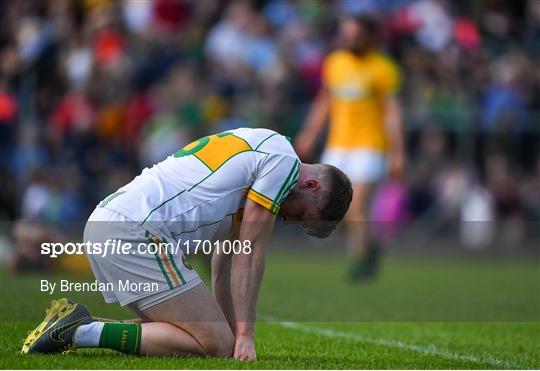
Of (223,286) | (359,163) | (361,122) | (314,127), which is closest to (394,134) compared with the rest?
(361,122)

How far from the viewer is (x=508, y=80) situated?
1998 centimetres

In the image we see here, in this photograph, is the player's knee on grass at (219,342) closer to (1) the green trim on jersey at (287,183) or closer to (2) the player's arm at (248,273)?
(2) the player's arm at (248,273)

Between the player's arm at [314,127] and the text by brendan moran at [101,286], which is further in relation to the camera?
the player's arm at [314,127]

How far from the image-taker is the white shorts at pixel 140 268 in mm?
6328

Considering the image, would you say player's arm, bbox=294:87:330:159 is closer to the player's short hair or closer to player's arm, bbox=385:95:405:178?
player's arm, bbox=385:95:405:178

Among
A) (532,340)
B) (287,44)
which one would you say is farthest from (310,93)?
(532,340)

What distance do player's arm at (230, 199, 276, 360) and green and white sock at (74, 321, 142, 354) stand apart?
570 millimetres

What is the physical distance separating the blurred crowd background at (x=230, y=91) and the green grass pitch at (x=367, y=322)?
3293 millimetres

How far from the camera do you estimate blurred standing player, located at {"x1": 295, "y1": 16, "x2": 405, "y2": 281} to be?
13.6 meters

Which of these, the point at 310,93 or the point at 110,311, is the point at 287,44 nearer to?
the point at 310,93

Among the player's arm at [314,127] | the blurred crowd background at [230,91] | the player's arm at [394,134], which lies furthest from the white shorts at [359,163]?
the blurred crowd background at [230,91]

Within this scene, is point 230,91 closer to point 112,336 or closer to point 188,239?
point 188,239

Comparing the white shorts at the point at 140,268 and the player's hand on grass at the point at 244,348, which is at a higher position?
the white shorts at the point at 140,268

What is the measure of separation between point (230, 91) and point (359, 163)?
574cm
